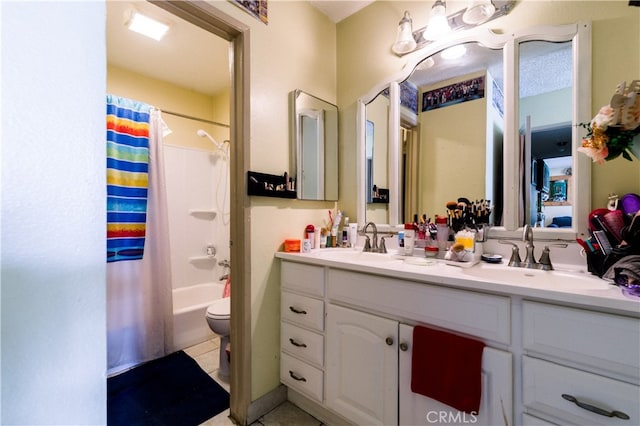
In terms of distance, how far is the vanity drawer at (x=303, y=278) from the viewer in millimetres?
1352

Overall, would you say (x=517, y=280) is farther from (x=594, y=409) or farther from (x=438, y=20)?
(x=438, y=20)

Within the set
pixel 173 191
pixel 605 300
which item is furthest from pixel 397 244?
pixel 173 191

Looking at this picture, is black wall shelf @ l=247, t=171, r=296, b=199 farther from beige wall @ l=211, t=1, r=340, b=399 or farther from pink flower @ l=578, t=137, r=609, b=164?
pink flower @ l=578, t=137, r=609, b=164

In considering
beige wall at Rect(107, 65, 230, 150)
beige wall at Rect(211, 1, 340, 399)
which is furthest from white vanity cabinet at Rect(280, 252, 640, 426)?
beige wall at Rect(107, 65, 230, 150)

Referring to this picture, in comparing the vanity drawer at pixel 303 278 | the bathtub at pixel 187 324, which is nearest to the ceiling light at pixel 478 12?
the vanity drawer at pixel 303 278

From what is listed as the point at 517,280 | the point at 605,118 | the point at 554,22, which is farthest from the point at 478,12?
the point at 517,280

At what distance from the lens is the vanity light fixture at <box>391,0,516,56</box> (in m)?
1.33

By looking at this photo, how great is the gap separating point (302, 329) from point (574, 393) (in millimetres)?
1066

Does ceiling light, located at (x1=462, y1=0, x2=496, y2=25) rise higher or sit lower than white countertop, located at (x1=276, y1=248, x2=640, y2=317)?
higher

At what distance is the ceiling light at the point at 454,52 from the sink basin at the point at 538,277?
3.77 ft

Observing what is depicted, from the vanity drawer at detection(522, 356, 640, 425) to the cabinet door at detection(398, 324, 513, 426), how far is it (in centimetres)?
6

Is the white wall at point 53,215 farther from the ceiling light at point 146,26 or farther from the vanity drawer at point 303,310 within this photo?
the ceiling light at point 146,26

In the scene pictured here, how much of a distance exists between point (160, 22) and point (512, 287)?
98.2 inches

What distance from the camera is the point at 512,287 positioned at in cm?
84
